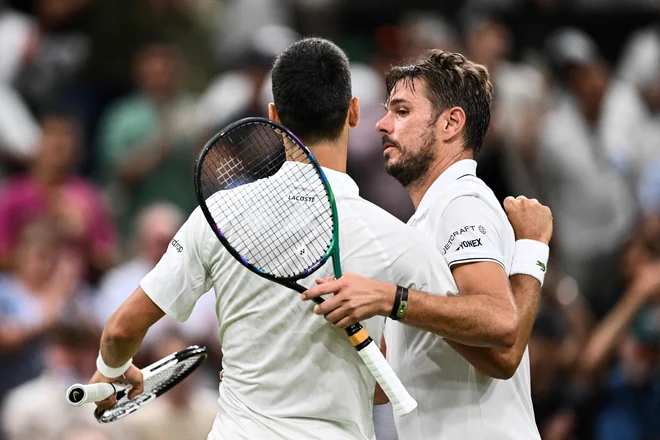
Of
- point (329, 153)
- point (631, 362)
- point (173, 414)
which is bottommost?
point (631, 362)

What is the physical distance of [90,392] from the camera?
341cm

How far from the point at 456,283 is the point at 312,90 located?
0.73 m

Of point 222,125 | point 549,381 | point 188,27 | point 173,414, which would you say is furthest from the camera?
point 188,27

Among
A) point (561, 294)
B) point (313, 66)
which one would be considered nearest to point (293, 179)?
point (313, 66)

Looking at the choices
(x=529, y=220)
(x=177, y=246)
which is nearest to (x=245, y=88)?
→ (x=529, y=220)

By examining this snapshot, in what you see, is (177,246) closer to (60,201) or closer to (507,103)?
(60,201)

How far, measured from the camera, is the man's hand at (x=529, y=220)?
369 cm

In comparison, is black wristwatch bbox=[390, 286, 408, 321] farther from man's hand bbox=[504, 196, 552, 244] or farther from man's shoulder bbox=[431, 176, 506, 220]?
man's hand bbox=[504, 196, 552, 244]

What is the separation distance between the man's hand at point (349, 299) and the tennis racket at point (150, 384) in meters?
0.86

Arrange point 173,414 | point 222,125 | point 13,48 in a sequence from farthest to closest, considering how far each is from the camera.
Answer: point 13,48
point 222,125
point 173,414

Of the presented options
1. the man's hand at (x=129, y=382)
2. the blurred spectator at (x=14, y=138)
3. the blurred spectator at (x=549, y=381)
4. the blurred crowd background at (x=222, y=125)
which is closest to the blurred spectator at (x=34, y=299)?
the blurred crowd background at (x=222, y=125)

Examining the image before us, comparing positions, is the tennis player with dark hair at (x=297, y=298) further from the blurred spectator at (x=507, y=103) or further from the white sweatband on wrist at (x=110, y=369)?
the blurred spectator at (x=507, y=103)

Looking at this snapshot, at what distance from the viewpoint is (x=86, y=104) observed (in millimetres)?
8859

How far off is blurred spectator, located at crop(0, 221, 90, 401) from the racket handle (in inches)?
140
